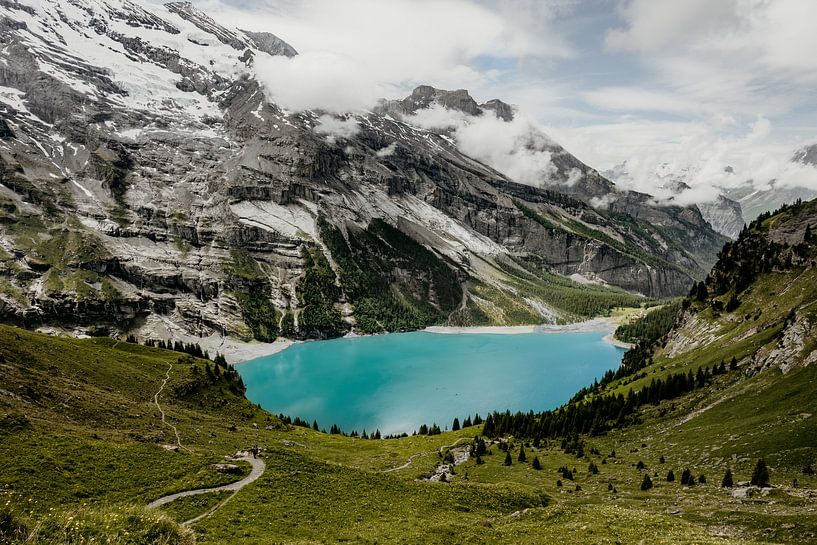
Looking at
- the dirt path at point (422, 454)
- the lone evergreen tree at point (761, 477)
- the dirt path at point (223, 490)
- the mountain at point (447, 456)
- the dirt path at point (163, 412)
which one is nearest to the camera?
the mountain at point (447, 456)

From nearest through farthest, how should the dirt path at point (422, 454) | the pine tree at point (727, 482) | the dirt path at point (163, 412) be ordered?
1. the pine tree at point (727, 482)
2. the dirt path at point (163, 412)
3. the dirt path at point (422, 454)

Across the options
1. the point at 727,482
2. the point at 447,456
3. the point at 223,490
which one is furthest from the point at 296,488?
the point at 447,456

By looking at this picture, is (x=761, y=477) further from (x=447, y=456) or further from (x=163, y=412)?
(x=163, y=412)

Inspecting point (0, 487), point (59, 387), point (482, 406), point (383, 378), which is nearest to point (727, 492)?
point (0, 487)

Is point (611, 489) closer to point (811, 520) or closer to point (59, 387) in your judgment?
point (811, 520)

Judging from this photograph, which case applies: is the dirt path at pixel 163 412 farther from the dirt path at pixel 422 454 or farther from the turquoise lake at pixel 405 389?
the turquoise lake at pixel 405 389

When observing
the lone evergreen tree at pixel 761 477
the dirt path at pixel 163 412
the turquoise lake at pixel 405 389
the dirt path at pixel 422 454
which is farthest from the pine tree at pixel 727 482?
the turquoise lake at pixel 405 389

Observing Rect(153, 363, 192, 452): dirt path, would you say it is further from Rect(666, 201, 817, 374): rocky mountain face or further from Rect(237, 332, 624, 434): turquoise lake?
Rect(666, 201, 817, 374): rocky mountain face

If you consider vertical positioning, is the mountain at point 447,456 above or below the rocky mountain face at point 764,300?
below
